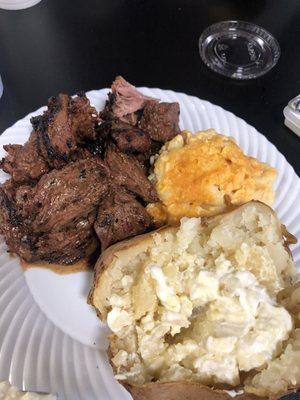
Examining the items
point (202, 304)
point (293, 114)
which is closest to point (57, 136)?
point (202, 304)

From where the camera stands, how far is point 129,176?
2117mm

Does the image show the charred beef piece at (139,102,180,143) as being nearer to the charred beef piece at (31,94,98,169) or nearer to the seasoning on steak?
the seasoning on steak

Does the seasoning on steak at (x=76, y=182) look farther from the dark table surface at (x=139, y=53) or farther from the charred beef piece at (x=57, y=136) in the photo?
the dark table surface at (x=139, y=53)

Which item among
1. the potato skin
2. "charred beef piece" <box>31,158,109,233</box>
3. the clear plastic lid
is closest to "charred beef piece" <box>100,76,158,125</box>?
"charred beef piece" <box>31,158,109,233</box>

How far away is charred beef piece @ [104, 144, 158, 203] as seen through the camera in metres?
2.11

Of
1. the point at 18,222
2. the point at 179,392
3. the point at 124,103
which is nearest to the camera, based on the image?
the point at 179,392

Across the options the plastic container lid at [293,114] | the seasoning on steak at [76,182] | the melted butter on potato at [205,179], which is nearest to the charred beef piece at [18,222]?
the seasoning on steak at [76,182]

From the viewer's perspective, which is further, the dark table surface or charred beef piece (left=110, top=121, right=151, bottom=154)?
the dark table surface

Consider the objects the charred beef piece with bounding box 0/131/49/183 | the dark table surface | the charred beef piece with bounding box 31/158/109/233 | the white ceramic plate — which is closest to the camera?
the white ceramic plate

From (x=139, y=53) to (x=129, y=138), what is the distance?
129 centimetres

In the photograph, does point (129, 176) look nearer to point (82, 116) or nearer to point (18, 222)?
point (82, 116)

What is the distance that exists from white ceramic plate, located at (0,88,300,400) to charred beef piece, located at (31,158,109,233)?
253mm

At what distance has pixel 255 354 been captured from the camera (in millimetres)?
1494

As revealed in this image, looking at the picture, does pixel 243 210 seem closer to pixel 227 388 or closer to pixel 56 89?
pixel 227 388
